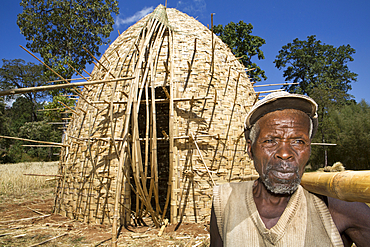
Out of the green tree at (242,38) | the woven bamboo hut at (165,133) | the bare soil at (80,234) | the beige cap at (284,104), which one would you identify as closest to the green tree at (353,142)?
the green tree at (242,38)

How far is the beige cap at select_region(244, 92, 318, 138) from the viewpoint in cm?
128

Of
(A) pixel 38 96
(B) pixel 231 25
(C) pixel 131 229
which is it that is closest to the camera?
(C) pixel 131 229

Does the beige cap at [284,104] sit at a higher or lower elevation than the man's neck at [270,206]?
higher

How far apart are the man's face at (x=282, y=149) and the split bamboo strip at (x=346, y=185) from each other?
112 mm

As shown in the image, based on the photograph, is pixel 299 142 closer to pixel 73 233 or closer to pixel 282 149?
pixel 282 149

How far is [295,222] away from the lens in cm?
125

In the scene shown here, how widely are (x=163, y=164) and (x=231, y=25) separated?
16930 millimetres

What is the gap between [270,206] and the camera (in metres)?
1.38

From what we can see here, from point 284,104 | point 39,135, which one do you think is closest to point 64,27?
point 39,135

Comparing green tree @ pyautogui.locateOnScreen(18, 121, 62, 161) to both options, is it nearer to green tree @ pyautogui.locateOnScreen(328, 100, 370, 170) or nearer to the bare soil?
the bare soil

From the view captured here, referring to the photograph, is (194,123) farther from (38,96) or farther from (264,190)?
(38,96)

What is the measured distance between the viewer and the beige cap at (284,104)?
128cm

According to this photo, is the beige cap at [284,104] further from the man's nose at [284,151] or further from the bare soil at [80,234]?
the bare soil at [80,234]

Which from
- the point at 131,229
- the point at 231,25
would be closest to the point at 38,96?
the point at 231,25
